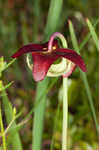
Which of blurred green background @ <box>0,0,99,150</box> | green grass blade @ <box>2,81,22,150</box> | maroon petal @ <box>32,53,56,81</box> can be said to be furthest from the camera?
blurred green background @ <box>0,0,99,150</box>

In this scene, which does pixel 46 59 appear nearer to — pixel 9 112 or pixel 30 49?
pixel 30 49

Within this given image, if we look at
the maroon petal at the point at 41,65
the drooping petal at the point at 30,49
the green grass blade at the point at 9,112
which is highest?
the drooping petal at the point at 30,49

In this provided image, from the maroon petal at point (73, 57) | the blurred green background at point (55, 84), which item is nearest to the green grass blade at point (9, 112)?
the blurred green background at point (55, 84)

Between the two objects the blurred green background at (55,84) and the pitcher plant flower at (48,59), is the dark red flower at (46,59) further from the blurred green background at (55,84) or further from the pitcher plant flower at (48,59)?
the blurred green background at (55,84)

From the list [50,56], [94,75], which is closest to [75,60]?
[50,56]

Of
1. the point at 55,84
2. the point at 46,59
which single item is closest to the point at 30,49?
the point at 46,59

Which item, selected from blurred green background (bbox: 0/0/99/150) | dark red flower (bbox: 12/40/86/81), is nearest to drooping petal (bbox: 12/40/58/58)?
dark red flower (bbox: 12/40/86/81)

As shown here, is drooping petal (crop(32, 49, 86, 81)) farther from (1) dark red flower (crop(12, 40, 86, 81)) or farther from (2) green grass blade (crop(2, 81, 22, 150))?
(2) green grass blade (crop(2, 81, 22, 150))
